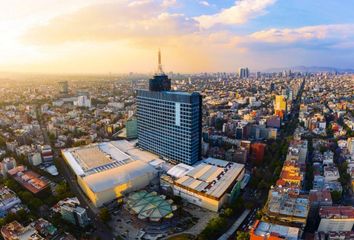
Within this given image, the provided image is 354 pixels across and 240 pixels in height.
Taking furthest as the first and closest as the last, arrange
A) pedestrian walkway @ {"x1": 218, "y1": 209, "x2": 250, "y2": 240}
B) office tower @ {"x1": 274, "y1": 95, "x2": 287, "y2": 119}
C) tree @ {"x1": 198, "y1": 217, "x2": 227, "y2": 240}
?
office tower @ {"x1": 274, "y1": 95, "x2": 287, "y2": 119} < pedestrian walkway @ {"x1": 218, "y1": 209, "x2": 250, "y2": 240} < tree @ {"x1": 198, "y1": 217, "x2": 227, "y2": 240}

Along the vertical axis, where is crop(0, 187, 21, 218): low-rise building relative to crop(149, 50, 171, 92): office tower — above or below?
below

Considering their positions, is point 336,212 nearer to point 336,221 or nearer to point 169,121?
point 336,221

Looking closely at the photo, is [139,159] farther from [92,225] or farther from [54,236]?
[54,236]

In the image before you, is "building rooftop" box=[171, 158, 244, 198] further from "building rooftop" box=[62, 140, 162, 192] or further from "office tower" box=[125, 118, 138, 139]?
"office tower" box=[125, 118, 138, 139]

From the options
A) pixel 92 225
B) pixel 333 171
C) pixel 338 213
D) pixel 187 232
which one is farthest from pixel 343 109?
pixel 92 225

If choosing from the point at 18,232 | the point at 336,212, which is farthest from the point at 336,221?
the point at 18,232

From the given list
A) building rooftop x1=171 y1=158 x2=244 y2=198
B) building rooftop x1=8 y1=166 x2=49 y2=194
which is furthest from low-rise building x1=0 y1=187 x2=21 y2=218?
building rooftop x1=171 y1=158 x2=244 y2=198

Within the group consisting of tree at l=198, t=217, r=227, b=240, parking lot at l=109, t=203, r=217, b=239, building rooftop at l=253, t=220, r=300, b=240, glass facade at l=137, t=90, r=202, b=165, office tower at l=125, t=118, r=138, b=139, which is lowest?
parking lot at l=109, t=203, r=217, b=239

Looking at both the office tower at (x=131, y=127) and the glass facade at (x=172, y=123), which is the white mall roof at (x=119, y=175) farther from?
the office tower at (x=131, y=127)

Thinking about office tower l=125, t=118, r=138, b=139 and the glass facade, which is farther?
office tower l=125, t=118, r=138, b=139
